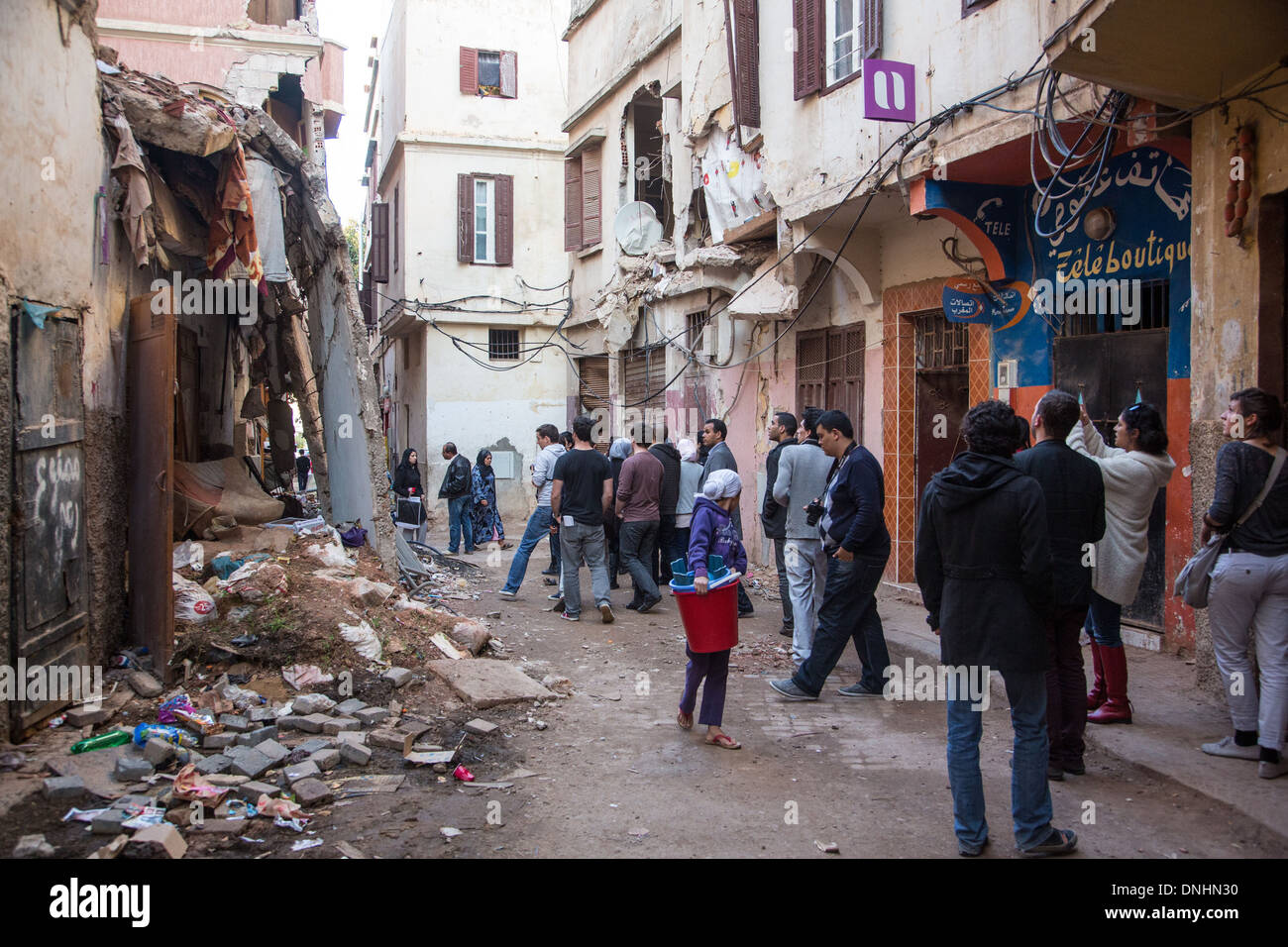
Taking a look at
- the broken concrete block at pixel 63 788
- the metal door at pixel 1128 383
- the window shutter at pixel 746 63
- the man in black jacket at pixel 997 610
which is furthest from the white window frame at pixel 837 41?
the broken concrete block at pixel 63 788

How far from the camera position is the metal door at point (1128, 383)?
771 centimetres

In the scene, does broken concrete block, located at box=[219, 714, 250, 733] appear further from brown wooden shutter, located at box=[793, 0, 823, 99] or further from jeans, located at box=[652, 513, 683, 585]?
brown wooden shutter, located at box=[793, 0, 823, 99]

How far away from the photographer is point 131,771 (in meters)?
4.91

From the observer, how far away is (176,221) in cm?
780

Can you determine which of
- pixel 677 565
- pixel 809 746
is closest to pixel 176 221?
pixel 677 565

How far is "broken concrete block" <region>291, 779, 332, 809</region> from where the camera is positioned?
4.71 meters

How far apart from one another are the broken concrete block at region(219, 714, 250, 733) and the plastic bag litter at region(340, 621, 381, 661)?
1.08m

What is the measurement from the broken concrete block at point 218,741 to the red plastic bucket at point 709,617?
8.28ft

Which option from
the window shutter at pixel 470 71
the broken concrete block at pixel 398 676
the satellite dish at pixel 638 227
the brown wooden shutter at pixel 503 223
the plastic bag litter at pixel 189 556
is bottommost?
the broken concrete block at pixel 398 676

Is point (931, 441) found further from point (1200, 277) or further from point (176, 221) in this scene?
point (176, 221)

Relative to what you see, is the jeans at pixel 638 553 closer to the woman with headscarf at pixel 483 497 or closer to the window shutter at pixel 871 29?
the window shutter at pixel 871 29

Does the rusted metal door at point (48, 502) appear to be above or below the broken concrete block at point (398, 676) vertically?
above

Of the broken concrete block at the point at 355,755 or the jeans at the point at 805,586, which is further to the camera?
the jeans at the point at 805,586

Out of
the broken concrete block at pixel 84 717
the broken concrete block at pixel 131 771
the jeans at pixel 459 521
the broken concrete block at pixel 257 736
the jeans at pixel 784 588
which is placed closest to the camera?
the broken concrete block at pixel 131 771
